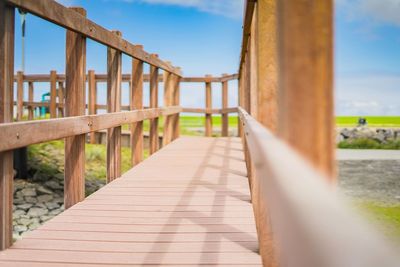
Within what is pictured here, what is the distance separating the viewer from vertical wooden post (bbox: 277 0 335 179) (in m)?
0.60

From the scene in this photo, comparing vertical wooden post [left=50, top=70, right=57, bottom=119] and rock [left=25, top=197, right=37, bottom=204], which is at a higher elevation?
vertical wooden post [left=50, top=70, right=57, bottom=119]

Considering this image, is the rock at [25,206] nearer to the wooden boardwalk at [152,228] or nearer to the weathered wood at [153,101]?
the weathered wood at [153,101]

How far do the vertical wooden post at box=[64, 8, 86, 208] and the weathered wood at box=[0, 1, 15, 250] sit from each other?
76 cm

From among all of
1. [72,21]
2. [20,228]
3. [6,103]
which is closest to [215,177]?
[72,21]

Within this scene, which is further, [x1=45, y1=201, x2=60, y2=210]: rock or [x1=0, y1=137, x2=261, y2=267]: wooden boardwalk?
[x1=45, y1=201, x2=60, y2=210]: rock

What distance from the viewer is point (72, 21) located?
8.93 ft

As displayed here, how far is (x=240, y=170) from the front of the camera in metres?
4.60

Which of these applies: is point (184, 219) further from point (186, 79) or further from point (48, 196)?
point (186, 79)

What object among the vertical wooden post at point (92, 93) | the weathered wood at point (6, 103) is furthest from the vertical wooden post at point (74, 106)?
the vertical wooden post at point (92, 93)

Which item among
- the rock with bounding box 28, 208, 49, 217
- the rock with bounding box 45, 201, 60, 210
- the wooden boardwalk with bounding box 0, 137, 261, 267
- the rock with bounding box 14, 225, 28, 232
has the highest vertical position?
the wooden boardwalk with bounding box 0, 137, 261, 267

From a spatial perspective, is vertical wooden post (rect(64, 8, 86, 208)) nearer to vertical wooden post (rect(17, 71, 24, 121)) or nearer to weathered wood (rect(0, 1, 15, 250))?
weathered wood (rect(0, 1, 15, 250))

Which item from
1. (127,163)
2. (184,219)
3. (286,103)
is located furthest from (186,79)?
(286,103)

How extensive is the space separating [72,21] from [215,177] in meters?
2.07

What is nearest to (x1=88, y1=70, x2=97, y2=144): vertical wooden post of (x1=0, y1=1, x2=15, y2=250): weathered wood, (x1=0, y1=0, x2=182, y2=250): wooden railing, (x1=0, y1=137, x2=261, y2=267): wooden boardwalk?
(x1=0, y1=0, x2=182, y2=250): wooden railing
